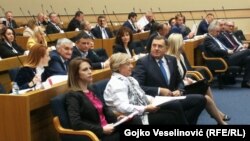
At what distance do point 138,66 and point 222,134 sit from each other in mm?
1951

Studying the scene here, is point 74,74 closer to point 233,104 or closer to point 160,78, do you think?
point 160,78

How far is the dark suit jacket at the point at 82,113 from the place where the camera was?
339cm

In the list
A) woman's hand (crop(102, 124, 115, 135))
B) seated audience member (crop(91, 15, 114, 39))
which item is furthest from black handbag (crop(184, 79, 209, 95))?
seated audience member (crop(91, 15, 114, 39))

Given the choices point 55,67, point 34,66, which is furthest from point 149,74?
point 34,66

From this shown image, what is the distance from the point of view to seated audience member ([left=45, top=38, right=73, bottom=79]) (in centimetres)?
491

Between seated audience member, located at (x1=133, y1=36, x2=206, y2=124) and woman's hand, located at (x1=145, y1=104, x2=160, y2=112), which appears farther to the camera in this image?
seated audience member, located at (x1=133, y1=36, x2=206, y2=124)

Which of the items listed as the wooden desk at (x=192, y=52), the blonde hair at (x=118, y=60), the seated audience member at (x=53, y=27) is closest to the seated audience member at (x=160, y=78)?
the blonde hair at (x=118, y=60)

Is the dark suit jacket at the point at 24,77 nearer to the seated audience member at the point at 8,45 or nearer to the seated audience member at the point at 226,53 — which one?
the seated audience member at the point at 8,45

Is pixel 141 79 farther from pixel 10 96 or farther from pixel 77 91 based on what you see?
pixel 10 96

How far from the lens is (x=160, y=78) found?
4.72 m

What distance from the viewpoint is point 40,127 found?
3896mm

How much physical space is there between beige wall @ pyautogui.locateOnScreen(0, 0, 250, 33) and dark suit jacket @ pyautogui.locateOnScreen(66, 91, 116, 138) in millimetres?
9482

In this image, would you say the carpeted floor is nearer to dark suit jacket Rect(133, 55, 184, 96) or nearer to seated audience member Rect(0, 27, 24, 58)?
dark suit jacket Rect(133, 55, 184, 96)

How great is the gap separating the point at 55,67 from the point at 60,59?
0.15m
